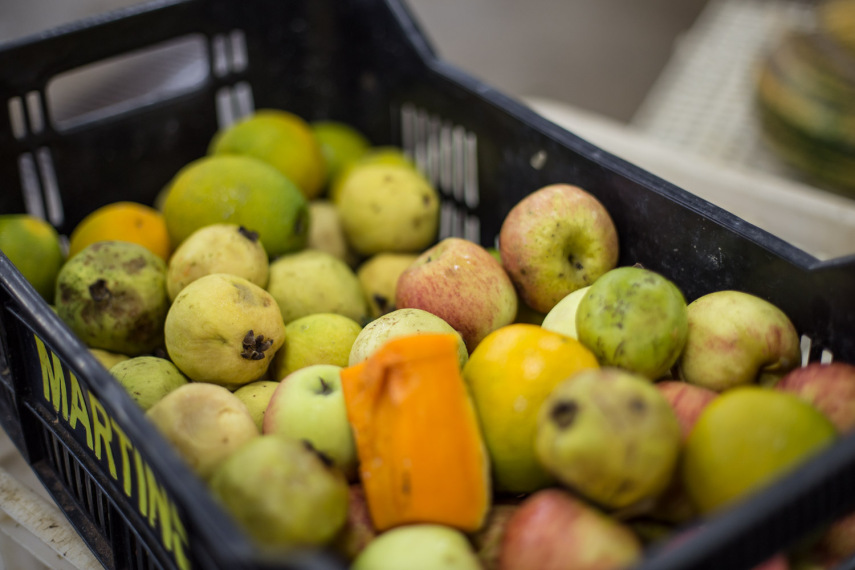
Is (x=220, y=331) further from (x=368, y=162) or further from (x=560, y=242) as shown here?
(x=368, y=162)

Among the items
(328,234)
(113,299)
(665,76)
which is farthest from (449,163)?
(665,76)

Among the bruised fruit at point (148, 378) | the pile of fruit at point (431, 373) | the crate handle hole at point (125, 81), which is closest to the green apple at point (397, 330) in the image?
the pile of fruit at point (431, 373)

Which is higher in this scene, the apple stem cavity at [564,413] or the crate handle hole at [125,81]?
the apple stem cavity at [564,413]

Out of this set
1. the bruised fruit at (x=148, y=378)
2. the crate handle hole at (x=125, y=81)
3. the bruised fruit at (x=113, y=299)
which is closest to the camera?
the bruised fruit at (x=148, y=378)

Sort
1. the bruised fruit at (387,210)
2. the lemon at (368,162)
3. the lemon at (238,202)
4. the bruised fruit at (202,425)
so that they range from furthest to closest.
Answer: the lemon at (368,162) → the bruised fruit at (387,210) → the lemon at (238,202) → the bruised fruit at (202,425)

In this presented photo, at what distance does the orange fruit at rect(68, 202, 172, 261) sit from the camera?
106 cm

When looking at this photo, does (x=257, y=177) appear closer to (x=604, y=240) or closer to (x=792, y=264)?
(x=604, y=240)

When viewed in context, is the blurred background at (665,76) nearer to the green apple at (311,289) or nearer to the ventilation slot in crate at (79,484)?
the green apple at (311,289)

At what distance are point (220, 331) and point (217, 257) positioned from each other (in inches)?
5.6

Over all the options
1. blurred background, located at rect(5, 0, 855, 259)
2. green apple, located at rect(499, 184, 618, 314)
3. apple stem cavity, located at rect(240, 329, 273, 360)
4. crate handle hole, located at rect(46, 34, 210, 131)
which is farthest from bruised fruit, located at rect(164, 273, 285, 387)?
crate handle hole, located at rect(46, 34, 210, 131)

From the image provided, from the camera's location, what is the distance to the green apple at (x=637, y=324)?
73 cm

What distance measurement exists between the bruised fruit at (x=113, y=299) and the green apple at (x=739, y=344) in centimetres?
67

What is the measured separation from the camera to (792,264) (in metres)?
0.77

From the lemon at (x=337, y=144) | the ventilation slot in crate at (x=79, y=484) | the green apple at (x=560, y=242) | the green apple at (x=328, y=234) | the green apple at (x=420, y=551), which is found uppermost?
the green apple at (x=560, y=242)
